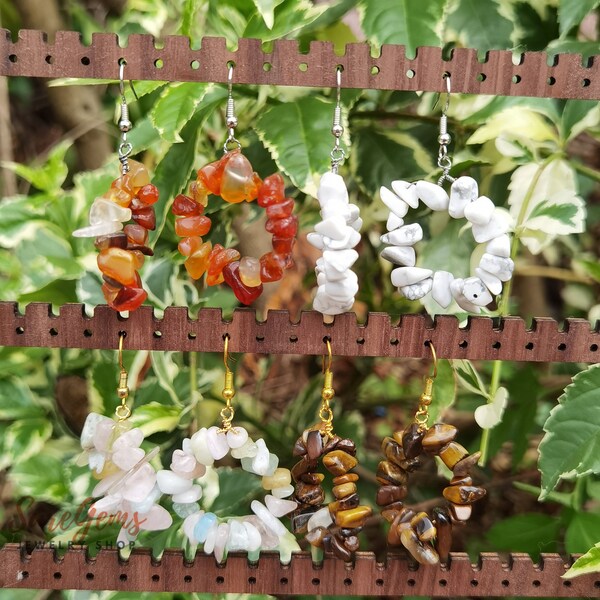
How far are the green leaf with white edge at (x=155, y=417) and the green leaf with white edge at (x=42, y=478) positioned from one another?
0.33 feet

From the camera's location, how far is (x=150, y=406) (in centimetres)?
62

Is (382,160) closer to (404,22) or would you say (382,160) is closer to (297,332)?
(404,22)

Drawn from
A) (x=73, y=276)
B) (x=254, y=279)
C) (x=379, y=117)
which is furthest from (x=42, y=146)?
(x=254, y=279)

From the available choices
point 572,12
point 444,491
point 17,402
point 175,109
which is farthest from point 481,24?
point 17,402

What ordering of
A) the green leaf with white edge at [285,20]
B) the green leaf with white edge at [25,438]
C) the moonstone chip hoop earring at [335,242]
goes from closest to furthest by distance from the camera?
1. the moonstone chip hoop earring at [335,242]
2. the green leaf with white edge at [285,20]
3. the green leaf with white edge at [25,438]

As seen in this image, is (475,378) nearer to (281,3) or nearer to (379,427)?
(281,3)

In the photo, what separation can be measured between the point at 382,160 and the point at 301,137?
152 mm

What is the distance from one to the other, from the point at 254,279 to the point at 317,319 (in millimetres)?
52

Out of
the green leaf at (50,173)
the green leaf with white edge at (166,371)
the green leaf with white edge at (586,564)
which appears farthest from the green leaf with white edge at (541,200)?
the green leaf at (50,173)

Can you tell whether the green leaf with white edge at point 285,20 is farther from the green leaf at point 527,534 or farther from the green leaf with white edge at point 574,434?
the green leaf at point 527,534

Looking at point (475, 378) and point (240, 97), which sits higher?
point (240, 97)

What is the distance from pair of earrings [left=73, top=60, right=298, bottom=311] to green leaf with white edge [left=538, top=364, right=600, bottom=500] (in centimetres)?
24

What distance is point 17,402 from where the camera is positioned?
2.26 ft

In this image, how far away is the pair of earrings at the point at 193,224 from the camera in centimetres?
45
